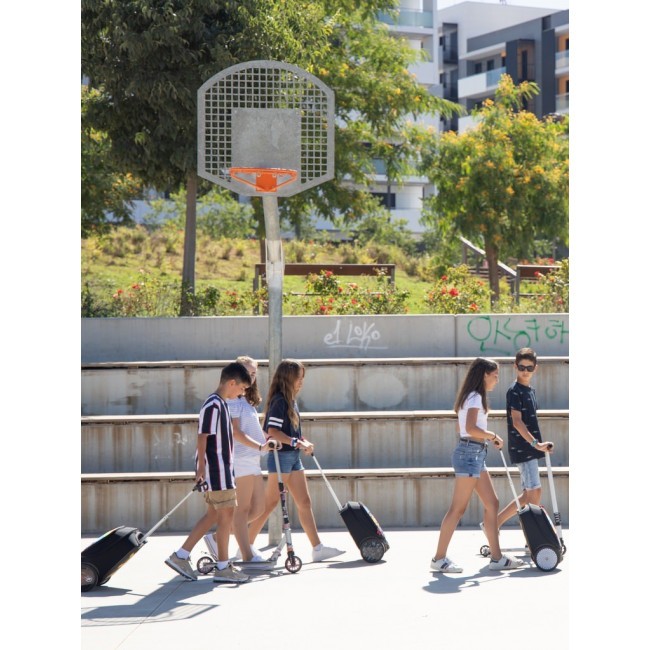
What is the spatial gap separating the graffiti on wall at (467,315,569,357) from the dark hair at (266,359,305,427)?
5.24 metres

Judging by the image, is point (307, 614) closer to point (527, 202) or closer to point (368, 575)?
point (368, 575)

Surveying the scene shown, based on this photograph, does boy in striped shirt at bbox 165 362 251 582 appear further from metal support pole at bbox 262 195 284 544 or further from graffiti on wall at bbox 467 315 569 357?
graffiti on wall at bbox 467 315 569 357

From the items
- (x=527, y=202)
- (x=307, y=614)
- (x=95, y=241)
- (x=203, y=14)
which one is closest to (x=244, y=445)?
(x=307, y=614)

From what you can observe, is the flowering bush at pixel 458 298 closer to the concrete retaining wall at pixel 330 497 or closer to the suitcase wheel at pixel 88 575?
the concrete retaining wall at pixel 330 497

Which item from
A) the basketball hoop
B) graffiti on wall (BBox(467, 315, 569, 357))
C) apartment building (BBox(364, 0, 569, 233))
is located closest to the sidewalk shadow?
the basketball hoop

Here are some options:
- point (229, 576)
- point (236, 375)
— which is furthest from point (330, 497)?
point (236, 375)

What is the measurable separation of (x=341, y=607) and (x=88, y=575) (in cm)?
200

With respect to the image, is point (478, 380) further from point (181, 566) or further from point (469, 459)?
point (181, 566)

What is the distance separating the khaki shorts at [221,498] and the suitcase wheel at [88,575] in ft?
3.24

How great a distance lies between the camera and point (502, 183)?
2169 centimetres

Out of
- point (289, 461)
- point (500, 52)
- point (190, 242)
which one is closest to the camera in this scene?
point (289, 461)

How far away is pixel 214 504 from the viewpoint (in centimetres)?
805

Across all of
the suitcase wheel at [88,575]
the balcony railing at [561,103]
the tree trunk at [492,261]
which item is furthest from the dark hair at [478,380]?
the balcony railing at [561,103]

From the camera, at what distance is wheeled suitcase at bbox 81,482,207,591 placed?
7988mm
